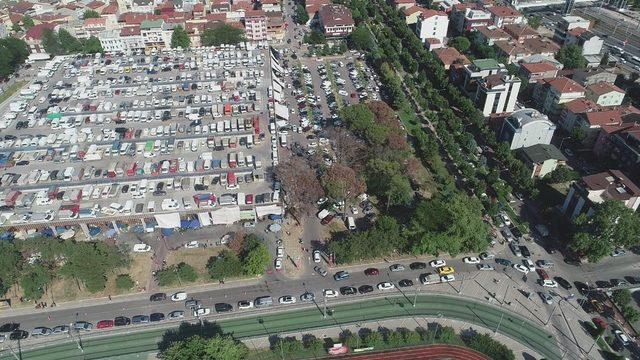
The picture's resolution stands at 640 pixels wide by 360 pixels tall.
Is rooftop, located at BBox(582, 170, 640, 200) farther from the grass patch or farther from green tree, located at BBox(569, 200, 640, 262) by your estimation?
the grass patch

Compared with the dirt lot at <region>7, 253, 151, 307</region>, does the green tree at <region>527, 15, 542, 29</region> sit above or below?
above

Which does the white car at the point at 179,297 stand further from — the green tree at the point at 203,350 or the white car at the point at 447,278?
the white car at the point at 447,278

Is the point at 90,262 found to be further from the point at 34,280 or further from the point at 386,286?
the point at 386,286

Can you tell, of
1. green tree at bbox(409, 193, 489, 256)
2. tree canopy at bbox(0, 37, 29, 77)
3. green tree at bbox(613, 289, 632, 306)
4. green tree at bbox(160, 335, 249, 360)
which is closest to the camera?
green tree at bbox(160, 335, 249, 360)

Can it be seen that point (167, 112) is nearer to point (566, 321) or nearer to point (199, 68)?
point (199, 68)

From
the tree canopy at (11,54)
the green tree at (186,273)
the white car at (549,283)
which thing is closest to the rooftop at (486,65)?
the white car at (549,283)

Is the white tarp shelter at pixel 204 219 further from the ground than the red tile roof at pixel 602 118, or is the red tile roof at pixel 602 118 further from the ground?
the red tile roof at pixel 602 118

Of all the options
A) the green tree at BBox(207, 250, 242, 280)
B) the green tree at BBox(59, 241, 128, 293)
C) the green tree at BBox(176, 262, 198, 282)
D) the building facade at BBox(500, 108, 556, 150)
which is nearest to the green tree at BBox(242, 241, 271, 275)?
the green tree at BBox(207, 250, 242, 280)

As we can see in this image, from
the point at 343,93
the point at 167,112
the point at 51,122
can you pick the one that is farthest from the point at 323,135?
the point at 51,122
